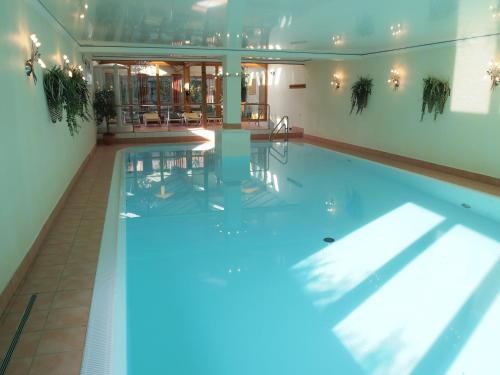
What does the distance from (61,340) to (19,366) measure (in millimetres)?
296

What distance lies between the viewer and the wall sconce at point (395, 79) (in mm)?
10000

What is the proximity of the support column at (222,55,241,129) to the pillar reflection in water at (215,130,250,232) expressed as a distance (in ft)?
1.20

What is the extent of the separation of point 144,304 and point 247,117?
52.4ft

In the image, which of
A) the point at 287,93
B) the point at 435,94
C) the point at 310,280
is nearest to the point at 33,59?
the point at 310,280

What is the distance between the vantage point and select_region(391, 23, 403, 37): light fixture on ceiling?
681 centimetres

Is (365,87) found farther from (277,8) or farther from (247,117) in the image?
(247,117)

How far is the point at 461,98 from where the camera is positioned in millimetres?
8188

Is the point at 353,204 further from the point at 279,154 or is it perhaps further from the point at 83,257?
the point at 279,154

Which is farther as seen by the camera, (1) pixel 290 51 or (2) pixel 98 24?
(1) pixel 290 51

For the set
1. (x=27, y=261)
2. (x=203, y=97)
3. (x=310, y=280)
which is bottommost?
(x=310, y=280)

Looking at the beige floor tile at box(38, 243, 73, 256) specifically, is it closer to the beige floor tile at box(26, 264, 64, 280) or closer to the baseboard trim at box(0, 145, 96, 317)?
the baseboard trim at box(0, 145, 96, 317)

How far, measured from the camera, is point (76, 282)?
3418 mm

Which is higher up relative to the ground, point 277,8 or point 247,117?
point 277,8

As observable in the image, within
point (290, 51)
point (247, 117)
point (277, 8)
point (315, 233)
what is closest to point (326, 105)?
point (290, 51)
